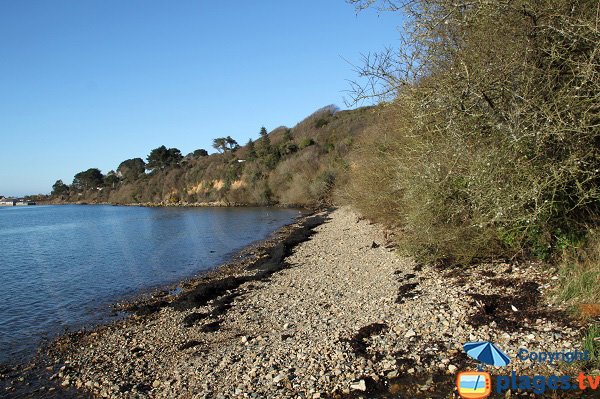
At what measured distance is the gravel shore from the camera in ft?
22.1

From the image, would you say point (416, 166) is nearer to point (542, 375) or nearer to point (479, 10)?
point (479, 10)

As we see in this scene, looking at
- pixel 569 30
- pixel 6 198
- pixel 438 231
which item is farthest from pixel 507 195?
pixel 6 198

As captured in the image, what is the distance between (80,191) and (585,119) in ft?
477

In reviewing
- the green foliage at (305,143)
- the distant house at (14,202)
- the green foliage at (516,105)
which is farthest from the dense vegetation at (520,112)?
the distant house at (14,202)

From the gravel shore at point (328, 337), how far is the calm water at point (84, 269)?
2418 mm

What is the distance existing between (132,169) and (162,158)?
16737 millimetres

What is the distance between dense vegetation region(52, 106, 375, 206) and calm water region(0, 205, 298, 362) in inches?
460

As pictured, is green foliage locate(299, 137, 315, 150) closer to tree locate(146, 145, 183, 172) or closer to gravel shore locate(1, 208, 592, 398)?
tree locate(146, 145, 183, 172)

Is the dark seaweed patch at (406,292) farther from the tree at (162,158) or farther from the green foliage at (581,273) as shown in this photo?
the tree at (162,158)

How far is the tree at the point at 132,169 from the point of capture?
381 ft

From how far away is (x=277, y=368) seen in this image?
7387 millimetres

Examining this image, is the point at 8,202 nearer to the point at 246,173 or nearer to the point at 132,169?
the point at 132,169

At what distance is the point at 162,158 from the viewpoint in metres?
109

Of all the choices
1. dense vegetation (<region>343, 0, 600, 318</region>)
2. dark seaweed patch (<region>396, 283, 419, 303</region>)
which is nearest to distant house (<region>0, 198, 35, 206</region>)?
dark seaweed patch (<region>396, 283, 419, 303</region>)
